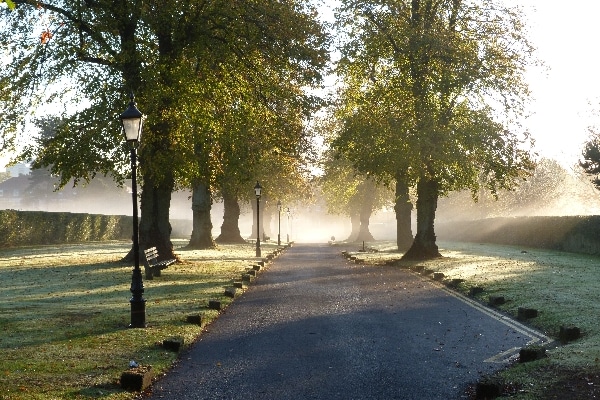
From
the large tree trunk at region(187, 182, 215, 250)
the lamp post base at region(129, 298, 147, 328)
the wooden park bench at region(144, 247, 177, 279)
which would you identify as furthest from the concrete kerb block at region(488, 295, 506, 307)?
the large tree trunk at region(187, 182, 215, 250)

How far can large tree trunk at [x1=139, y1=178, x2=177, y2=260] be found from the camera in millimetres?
27250

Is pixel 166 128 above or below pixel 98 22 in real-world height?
below

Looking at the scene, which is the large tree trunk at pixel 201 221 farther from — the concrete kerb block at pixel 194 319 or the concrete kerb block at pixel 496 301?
the concrete kerb block at pixel 194 319

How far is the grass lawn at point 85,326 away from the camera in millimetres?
8047

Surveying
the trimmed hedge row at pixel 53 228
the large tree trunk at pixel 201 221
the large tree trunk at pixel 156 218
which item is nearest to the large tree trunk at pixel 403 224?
the large tree trunk at pixel 201 221

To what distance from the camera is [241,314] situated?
14016 millimetres

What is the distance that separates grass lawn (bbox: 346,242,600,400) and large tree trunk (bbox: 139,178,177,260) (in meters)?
10.5

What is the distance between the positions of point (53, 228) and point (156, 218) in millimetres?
22006

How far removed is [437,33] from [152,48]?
12068mm

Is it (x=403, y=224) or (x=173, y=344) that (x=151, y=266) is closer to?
(x=173, y=344)

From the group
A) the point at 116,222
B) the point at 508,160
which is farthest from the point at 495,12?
the point at 116,222

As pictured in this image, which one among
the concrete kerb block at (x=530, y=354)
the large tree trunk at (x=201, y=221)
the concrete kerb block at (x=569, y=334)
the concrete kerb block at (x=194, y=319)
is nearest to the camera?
the concrete kerb block at (x=530, y=354)

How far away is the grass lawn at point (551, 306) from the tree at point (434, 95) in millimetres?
4103

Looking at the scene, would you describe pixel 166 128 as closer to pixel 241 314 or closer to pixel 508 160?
pixel 241 314
